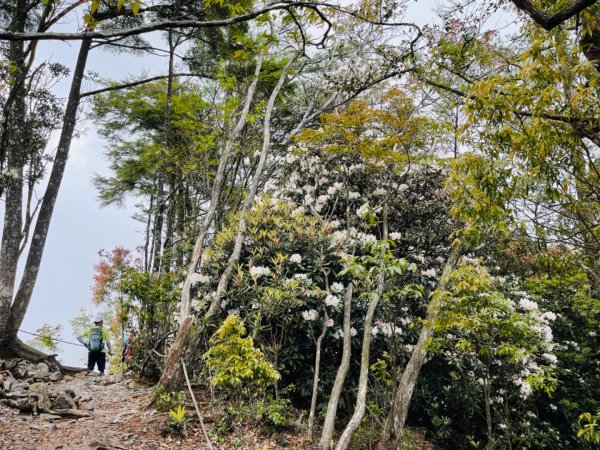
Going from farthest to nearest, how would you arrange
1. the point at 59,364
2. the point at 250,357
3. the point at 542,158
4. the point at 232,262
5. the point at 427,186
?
1. the point at 427,186
2. the point at 59,364
3. the point at 232,262
4. the point at 250,357
5. the point at 542,158

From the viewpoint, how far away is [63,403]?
5555 mm

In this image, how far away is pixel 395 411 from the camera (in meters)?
5.57

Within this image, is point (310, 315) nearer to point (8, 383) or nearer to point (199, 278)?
point (199, 278)

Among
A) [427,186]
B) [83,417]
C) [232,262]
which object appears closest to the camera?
[83,417]

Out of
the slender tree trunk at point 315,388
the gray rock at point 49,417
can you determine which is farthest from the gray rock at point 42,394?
the slender tree trunk at point 315,388

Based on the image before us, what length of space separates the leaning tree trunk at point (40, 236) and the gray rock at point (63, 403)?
2710mm

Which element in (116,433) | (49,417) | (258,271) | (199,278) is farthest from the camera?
(199,278)

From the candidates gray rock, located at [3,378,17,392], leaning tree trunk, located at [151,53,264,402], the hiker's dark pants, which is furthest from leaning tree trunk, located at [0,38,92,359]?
leaning tree trunk, located at [151,53,264,402]

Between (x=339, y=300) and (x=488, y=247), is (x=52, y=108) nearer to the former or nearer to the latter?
(x=339, y=300)

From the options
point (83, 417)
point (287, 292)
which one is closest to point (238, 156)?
point (287, 292)

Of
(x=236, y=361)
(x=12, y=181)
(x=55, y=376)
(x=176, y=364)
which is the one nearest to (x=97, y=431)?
(x=176, y=364)

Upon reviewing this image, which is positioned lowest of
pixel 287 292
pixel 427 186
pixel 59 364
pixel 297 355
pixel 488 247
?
pixel 59 364

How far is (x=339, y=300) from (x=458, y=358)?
2349 mm

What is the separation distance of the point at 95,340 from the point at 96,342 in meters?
0.05
